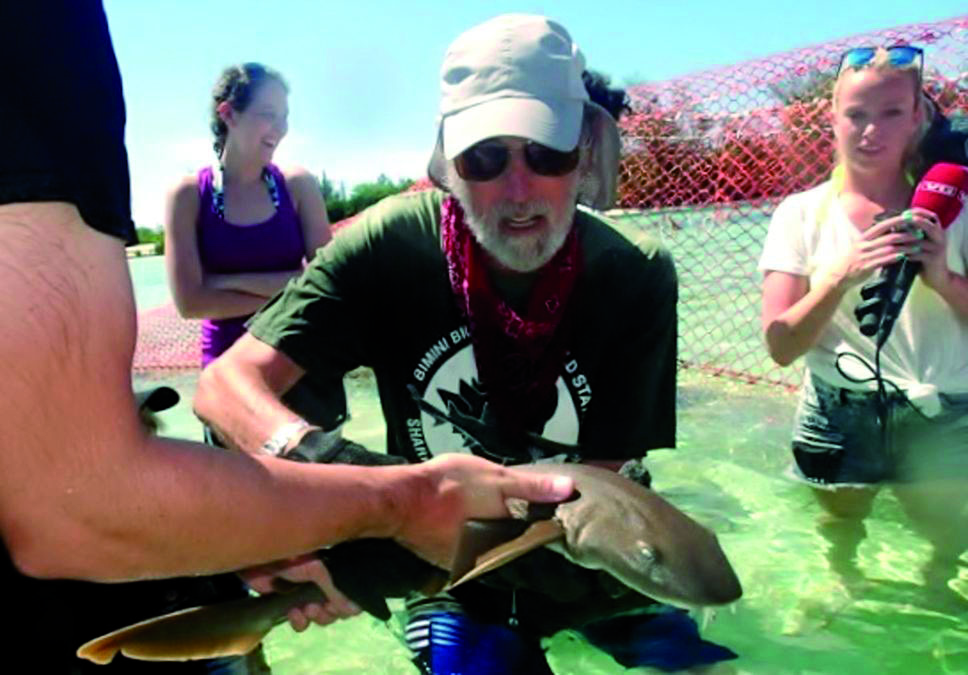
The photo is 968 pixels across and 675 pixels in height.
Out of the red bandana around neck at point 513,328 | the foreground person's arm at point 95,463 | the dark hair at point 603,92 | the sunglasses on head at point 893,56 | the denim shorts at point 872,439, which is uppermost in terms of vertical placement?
the sunglasses on head at point 893,56

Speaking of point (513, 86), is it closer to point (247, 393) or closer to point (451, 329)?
point (451, 329)

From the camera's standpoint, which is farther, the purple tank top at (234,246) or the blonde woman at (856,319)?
the purple tank top at (234,246)

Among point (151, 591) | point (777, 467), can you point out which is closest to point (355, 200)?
point (777, 467)

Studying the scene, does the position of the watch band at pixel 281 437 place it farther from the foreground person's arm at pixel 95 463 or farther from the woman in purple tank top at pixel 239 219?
the woman in purple tank top at pixel 239 219

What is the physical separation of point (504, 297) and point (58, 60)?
1.96 m

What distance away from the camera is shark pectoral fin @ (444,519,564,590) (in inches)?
83.8

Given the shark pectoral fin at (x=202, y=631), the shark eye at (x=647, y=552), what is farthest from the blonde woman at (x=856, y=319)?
the shark pectoral fin at (x=202, y=631)

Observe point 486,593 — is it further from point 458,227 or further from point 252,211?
point 252,211

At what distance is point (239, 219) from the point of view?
480 cm

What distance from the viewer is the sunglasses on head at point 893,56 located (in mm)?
3891

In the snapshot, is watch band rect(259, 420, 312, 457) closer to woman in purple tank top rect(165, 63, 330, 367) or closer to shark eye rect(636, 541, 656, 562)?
shark eye rect(636, 541, 656, 562)

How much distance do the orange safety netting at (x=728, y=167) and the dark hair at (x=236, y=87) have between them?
347cm

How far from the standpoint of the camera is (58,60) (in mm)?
1287

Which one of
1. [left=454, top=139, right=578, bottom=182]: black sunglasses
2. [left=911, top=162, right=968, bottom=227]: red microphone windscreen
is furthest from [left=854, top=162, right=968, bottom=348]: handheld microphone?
[left=454, top=139, right=578, bottom=182]: black sunglasses
